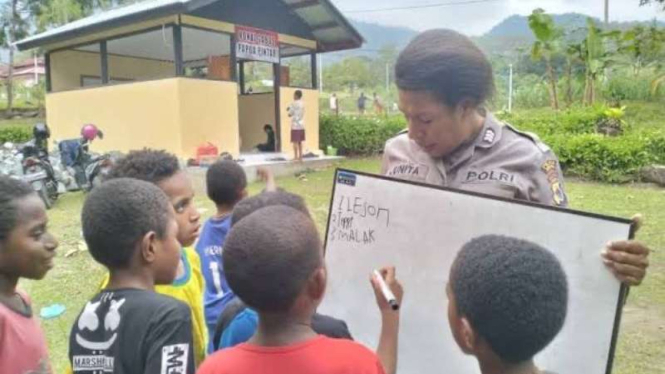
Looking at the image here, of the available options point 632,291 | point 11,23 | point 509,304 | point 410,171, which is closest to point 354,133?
point 632,291

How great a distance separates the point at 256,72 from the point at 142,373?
26.9 meters

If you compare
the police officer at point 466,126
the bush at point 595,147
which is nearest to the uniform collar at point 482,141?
the police officer at point 466,126

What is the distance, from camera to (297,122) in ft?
39.2

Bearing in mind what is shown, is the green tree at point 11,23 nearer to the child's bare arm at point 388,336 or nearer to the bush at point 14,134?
the bush at point 14,134

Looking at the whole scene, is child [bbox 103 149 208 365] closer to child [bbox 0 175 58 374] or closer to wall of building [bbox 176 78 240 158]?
child [bbox 0 175 58 374]

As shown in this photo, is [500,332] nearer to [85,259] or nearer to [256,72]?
[85,259]

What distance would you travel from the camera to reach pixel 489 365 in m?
1.30

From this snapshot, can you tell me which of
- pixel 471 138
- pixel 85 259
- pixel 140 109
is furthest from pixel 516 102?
pixel 471 138

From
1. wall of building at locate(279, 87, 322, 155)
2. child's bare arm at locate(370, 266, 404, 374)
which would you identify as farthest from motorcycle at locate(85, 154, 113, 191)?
child's bare arm at locate(370, 266, 404, 374)

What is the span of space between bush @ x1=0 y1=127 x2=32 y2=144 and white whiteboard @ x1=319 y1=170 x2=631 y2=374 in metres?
16.4

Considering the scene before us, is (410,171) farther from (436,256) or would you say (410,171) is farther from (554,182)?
(554,182)

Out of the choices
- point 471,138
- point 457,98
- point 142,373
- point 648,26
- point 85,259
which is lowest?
point 85,259

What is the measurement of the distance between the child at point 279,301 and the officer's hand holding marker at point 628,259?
2.18ft

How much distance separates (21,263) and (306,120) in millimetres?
11041
